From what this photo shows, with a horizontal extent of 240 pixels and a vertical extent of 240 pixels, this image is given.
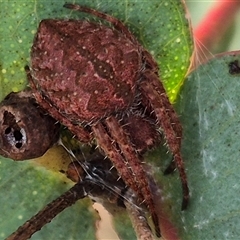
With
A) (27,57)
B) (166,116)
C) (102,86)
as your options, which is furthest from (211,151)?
(27,57)

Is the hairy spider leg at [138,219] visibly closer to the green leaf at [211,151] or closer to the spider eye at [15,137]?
the green leaf at [211,151]

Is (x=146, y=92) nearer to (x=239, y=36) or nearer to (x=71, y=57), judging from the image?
(x=71, y=57)

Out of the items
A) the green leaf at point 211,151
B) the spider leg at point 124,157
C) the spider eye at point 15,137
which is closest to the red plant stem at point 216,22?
the green leaf at point 211,151

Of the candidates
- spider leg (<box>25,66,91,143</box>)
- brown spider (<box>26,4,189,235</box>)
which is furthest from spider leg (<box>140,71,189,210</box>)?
spider leg (<box>25,66,91,143</box>)

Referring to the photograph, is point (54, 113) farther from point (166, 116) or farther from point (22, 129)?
point (166, 116)

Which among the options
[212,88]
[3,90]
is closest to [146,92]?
[212,88]

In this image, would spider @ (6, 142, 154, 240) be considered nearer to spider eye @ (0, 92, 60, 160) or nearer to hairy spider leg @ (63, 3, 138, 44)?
spider eye @ (0, 92, 60, 160)
